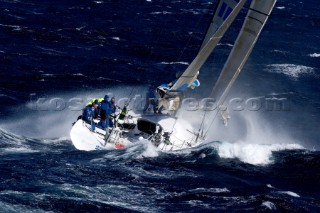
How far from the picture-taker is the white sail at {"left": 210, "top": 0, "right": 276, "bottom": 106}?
42062 mm

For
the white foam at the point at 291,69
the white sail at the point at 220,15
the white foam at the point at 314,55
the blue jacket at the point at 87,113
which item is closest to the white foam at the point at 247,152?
the white sail at the point at 220,15

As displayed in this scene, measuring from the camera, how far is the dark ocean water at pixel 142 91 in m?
34.2

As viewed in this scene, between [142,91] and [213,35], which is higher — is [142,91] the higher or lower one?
the lower one

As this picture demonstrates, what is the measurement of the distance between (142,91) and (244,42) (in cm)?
1521

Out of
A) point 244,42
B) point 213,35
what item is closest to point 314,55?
point 244,42

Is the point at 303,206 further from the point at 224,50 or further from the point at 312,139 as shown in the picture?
the point at 224,50

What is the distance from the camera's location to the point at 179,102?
44.1m

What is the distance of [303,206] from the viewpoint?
3478 cm

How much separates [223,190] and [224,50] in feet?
114

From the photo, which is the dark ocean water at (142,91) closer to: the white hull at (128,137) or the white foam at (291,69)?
the white foam at (291,69)

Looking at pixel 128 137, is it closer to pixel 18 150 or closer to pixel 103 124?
pixel 103 124

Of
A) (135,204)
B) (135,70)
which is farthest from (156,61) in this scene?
(135,204)

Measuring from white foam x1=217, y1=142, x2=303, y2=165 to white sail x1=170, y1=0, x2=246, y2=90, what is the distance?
17.4ft

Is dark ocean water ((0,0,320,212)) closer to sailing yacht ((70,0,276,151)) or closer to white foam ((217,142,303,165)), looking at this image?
white foam ((217,142,303,165))
